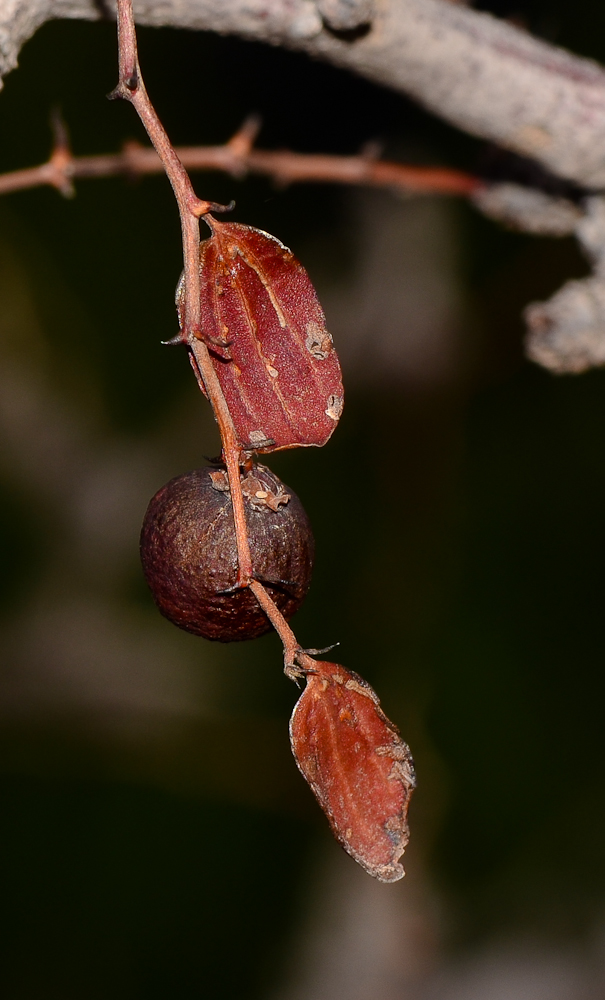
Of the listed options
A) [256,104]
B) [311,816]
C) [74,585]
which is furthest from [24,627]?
[256,104]

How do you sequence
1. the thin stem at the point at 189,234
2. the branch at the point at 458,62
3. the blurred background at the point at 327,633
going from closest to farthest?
the thin stem at the point at 189,234, the branch at the point at 458,62, the blurred background at the point at 327,633

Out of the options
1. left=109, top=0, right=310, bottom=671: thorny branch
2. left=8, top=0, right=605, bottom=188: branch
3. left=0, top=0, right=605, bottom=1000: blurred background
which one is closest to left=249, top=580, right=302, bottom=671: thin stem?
left=109, top=0, right=310, bottom=671: thorny branch

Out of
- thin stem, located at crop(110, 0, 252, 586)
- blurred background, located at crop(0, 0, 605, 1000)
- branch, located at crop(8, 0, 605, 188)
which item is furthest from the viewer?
blurred background, located at crop(0, 0, 605, 1000)

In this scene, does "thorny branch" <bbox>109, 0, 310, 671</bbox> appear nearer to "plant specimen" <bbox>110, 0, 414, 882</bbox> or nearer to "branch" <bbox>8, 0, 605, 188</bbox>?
"plant specimen" <bbox>110, 0, 414, 882</bbox>

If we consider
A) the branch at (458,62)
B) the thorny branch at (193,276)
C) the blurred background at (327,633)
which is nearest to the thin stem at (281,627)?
the thorny branch at (193,276)

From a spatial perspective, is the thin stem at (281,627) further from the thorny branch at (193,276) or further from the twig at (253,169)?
the twig at (253,169)

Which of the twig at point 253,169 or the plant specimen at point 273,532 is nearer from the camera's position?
the plant specimen at point 273,532
